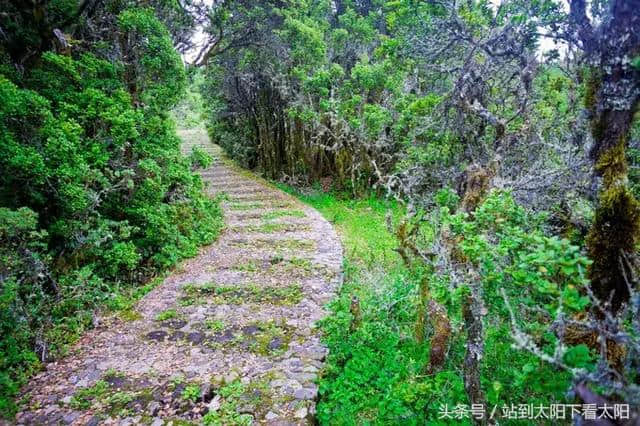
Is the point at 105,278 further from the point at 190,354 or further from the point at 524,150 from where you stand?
the point at 524,150

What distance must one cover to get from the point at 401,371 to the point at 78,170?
4.25 m

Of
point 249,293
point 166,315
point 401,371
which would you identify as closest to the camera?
point 401,371

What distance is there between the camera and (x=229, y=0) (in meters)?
8.49

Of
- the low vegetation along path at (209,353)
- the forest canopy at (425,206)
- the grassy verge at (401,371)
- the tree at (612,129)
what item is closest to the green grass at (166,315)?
the low vegetation along path at (209,353)

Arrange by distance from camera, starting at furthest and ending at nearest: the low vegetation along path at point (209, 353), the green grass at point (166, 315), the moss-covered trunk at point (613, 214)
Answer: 1. the green grass at point (166, 315)
2. the low vegetation along path at point (209, 353)
3. the moss-covered trunk at point (613, 214)

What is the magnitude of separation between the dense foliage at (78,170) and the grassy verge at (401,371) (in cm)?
281

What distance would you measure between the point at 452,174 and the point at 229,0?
655 cm

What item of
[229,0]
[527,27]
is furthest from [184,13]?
[527,27]

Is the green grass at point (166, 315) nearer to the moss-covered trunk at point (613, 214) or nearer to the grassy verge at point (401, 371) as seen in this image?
the grassy verge at point (401, 371)

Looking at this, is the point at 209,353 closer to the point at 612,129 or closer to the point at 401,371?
the point at 401,371

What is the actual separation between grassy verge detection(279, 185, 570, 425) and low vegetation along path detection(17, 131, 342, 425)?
10.3 inches

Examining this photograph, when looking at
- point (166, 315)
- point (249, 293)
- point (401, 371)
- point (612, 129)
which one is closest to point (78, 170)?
point (166, 315)

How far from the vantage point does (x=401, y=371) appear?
338 cm

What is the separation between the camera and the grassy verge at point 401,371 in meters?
2.72
